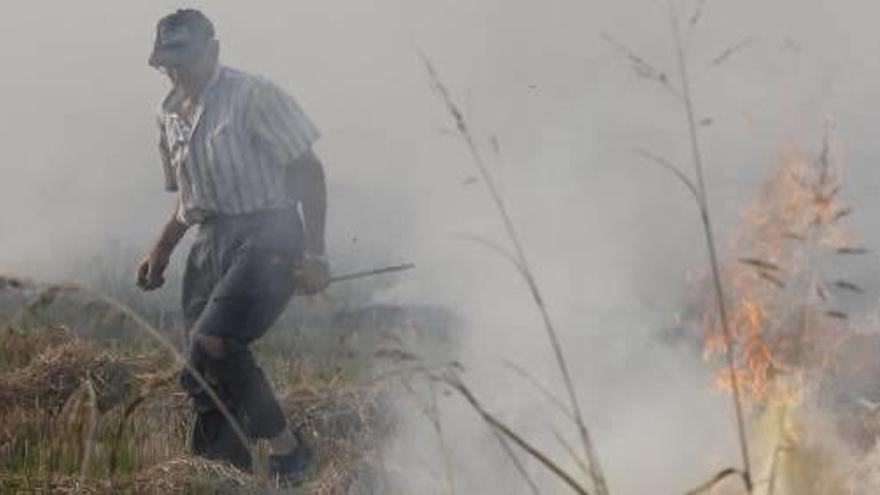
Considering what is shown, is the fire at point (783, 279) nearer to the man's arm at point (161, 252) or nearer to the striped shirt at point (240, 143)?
the striped shirt at point (240, 143)

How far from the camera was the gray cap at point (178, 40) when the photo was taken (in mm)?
4637

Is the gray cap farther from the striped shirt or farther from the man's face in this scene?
the striped shirt

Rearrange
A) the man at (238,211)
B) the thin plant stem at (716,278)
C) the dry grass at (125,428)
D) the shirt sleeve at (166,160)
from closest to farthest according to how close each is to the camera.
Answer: the thin plant stem at (716,278), the dry grass at (125,428), the man at (238,211), the shirt sleeve at (166,160)

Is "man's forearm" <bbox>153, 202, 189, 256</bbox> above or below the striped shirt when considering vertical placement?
below

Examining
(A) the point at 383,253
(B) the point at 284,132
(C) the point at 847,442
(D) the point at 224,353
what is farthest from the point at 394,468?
(A) the point at 383,253

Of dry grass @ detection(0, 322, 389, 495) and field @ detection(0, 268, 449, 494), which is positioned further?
dry grass @ detection(0, 322, 389, 495)

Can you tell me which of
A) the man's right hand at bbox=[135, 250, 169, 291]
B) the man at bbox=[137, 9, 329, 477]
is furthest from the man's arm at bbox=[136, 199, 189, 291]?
the man at bbox=[137, 9, 329, 477]

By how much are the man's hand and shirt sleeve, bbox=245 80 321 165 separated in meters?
0.36

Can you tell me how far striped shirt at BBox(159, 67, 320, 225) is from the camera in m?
4.69

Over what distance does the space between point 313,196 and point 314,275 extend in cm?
35

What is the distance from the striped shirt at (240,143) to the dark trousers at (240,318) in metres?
0.08

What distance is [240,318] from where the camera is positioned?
462 cm

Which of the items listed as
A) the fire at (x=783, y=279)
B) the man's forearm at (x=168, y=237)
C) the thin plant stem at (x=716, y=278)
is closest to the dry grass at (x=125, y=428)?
the man's forearm at (x=168, y=237)

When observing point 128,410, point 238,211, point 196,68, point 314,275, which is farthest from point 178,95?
point 128,410
